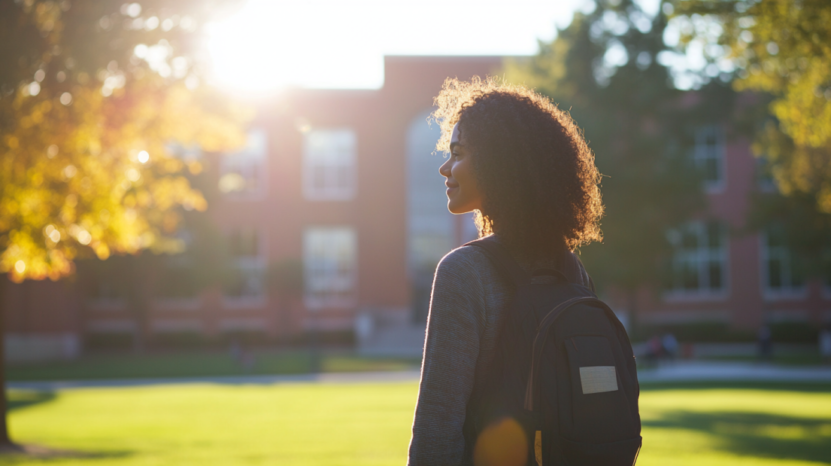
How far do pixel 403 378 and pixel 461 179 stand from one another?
20.7 metres

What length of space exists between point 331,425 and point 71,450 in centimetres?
386

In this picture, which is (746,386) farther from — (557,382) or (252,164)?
(252,164)

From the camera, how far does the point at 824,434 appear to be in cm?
1015

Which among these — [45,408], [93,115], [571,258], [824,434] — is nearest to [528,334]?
[571,258]

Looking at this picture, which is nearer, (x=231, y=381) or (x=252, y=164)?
(x=231, y=381)

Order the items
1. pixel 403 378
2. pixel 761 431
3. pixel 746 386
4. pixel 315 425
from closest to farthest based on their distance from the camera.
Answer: pixel 761 431 < pixel 315 425 < pixel 746 386 < pixel 403 378

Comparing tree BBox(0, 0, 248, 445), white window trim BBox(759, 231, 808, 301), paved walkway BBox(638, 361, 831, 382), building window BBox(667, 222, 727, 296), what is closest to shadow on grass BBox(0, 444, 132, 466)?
tree BBox(0, 0, 248, 445)

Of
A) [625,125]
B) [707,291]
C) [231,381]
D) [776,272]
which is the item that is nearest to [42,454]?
[231,381]

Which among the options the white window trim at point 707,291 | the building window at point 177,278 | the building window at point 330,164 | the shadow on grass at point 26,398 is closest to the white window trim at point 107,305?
the building window at point 177,278

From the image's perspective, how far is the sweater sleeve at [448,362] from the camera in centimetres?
162

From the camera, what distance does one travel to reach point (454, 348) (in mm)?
1661

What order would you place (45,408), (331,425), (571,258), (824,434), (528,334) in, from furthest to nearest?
(45,408) < (331,425) < (824,434) < (571,258) < (528,334)

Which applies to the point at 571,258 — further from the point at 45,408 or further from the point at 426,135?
the point at 426,135

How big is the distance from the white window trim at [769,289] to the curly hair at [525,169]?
41918 millimetres
